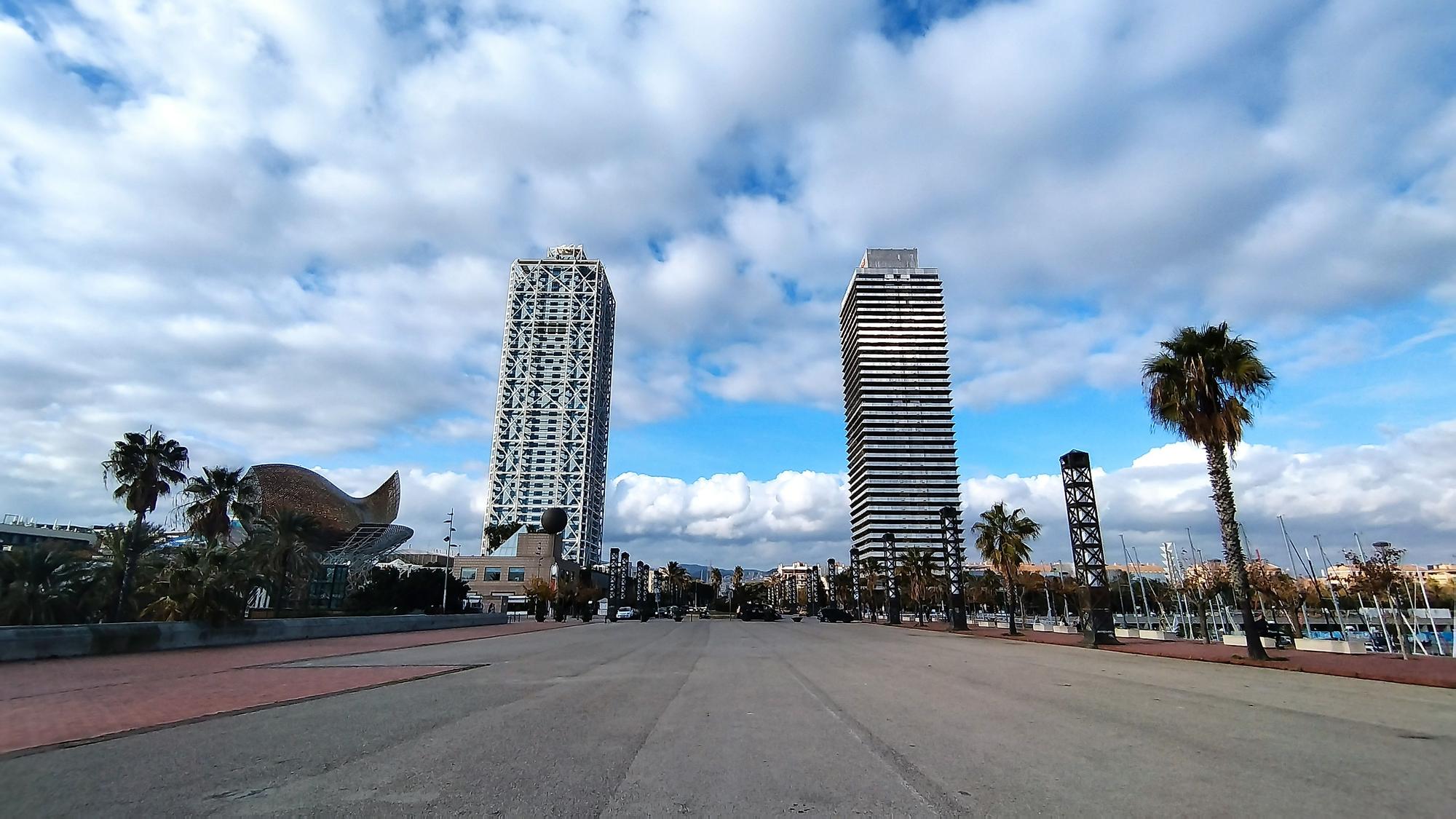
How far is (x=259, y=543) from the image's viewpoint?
3562 cm

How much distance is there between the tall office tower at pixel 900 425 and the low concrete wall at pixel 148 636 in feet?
523

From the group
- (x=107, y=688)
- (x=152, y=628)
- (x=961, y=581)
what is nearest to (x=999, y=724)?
(x=107, y=688)

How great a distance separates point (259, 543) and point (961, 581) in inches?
1662

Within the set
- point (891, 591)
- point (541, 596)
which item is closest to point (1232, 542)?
point (891, 591)

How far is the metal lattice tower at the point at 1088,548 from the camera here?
3094cm

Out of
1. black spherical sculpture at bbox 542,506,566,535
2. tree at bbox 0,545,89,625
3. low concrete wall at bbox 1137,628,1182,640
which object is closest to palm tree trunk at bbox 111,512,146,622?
tree at bbox 0,545,89,625

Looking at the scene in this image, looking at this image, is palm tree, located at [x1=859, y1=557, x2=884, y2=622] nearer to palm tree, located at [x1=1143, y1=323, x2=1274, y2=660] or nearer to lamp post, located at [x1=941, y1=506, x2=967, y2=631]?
lamp post, located at [x1=941, y1=506, x2=967, y2=631]

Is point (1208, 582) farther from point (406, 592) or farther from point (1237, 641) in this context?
point (406, 592)

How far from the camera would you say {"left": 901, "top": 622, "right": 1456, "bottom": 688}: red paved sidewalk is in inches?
626

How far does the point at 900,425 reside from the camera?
623 ft

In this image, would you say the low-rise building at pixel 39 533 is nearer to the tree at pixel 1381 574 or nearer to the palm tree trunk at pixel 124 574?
the palm tree trunk at pixel 124 574

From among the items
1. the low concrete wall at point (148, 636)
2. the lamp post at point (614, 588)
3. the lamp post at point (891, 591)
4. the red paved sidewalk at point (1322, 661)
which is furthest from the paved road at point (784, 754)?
the lamp post at point (614, 588)

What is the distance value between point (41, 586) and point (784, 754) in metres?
28.0

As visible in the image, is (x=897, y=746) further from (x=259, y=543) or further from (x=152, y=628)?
(x=259, y=543)
